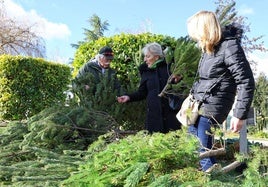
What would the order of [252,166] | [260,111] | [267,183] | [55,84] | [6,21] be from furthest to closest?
[260,111] < [6,21] < [55,84] < [252,166] < [267,183]

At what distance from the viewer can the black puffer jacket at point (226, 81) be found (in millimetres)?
2842

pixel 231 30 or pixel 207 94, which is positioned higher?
pixel 231 30

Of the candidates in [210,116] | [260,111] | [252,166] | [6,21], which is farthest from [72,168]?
[260,111]

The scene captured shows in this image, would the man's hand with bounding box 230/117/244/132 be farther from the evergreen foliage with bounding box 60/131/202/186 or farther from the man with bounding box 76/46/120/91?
the man with bounding box 76/46/120/91

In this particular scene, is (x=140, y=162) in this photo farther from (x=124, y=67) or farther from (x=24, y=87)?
(x=24, y=87)

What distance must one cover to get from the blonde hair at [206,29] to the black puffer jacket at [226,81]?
0.18 feet

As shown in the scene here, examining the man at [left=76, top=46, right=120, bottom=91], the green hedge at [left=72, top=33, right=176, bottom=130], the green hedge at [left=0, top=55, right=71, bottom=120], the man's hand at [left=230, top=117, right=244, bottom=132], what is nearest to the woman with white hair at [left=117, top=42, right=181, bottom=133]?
the green hedge at [left=72, top=33, right=176, bottom=130]

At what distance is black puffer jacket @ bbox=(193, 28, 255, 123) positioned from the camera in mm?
2842

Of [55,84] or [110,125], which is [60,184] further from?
[55,84]

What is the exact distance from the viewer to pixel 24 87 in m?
8.94

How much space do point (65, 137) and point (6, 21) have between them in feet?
69.1

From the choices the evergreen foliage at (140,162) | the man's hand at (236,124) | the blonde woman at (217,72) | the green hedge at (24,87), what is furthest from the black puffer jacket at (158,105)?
the green hedge at (24,87)

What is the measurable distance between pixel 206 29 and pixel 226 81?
0.43m

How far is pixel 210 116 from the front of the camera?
3.01m
